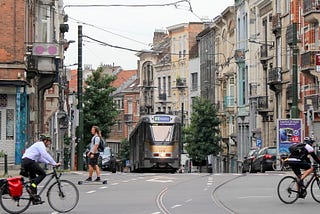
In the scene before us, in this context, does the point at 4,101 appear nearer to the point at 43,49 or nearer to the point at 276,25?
the point at 43,49

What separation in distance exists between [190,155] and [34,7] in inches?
1296

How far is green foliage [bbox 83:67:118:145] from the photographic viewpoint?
2809 inches

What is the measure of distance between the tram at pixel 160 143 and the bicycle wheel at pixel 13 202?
3072 cm

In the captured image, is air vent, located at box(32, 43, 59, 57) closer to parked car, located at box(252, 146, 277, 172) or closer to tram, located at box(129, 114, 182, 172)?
tram, located at box(129, 114, 182, 172)

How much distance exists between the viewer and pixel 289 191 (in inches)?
881

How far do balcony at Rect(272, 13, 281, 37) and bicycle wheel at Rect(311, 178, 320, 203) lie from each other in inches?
1625

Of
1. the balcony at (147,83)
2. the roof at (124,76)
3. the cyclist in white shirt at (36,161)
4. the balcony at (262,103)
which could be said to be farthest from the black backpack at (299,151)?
the roof at (124,76)

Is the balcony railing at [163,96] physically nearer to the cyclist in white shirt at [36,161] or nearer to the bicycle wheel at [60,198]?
the cyclist in white shirt at [36,161]

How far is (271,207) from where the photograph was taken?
21281 millimetres

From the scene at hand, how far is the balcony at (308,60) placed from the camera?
53.2 m

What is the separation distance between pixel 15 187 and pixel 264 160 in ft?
90.4

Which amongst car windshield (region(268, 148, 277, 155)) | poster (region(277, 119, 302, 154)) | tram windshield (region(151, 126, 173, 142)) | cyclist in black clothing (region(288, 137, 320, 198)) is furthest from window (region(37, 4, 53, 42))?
cyclist in black clothing (region(288, 137, 320, 198))

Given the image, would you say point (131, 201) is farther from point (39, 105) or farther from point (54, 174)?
point (39, 105)

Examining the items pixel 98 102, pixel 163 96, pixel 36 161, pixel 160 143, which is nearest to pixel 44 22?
pixel 160 143
